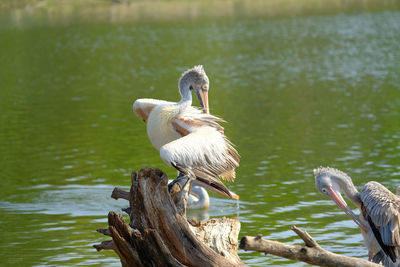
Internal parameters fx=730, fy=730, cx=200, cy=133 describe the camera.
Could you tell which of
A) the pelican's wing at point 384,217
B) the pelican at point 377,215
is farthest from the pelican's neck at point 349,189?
the pelican's wing at point 384,217

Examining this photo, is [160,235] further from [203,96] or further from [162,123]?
[203,96]

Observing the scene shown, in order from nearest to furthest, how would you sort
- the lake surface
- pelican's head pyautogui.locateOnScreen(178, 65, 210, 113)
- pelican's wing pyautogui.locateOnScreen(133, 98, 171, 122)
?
pelican's head pyautogui.locateOnScreen(178, 65, 210, 113) < pelican's wing pyautogui.locateOnScreen(133, 98, 171, 122) < the lake surface

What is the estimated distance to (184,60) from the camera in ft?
98.0

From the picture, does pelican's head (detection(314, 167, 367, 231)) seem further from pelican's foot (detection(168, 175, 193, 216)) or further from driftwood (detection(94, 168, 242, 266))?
pelican's foot (detection(168, 175, 193, 216))

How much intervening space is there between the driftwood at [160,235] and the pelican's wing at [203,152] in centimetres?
33

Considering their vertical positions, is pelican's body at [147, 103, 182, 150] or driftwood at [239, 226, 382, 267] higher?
pelican's body at [147, 103, 182, 150]

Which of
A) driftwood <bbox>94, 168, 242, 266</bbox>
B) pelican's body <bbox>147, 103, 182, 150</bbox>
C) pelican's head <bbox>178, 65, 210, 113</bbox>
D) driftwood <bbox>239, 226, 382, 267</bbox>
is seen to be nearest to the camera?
driftwood <bbox>239, 226, 382, 267</bbox>

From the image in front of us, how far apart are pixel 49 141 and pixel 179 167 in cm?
943

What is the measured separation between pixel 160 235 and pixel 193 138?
1114 mm

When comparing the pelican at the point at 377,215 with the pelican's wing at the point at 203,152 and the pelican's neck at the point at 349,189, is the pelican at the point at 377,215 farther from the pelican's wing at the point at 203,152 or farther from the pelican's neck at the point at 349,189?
the pelican's wing at the point at 203,152

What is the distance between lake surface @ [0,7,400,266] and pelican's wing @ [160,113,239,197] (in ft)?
5.40

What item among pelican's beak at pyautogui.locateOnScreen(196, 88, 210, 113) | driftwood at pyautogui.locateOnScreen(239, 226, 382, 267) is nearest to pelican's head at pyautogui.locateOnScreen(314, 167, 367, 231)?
pelican's beak at pyautogui.locateOnScreen(196, 88, 210, 113)

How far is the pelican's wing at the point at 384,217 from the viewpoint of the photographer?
20.8ft

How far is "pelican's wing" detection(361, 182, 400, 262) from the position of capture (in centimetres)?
635
